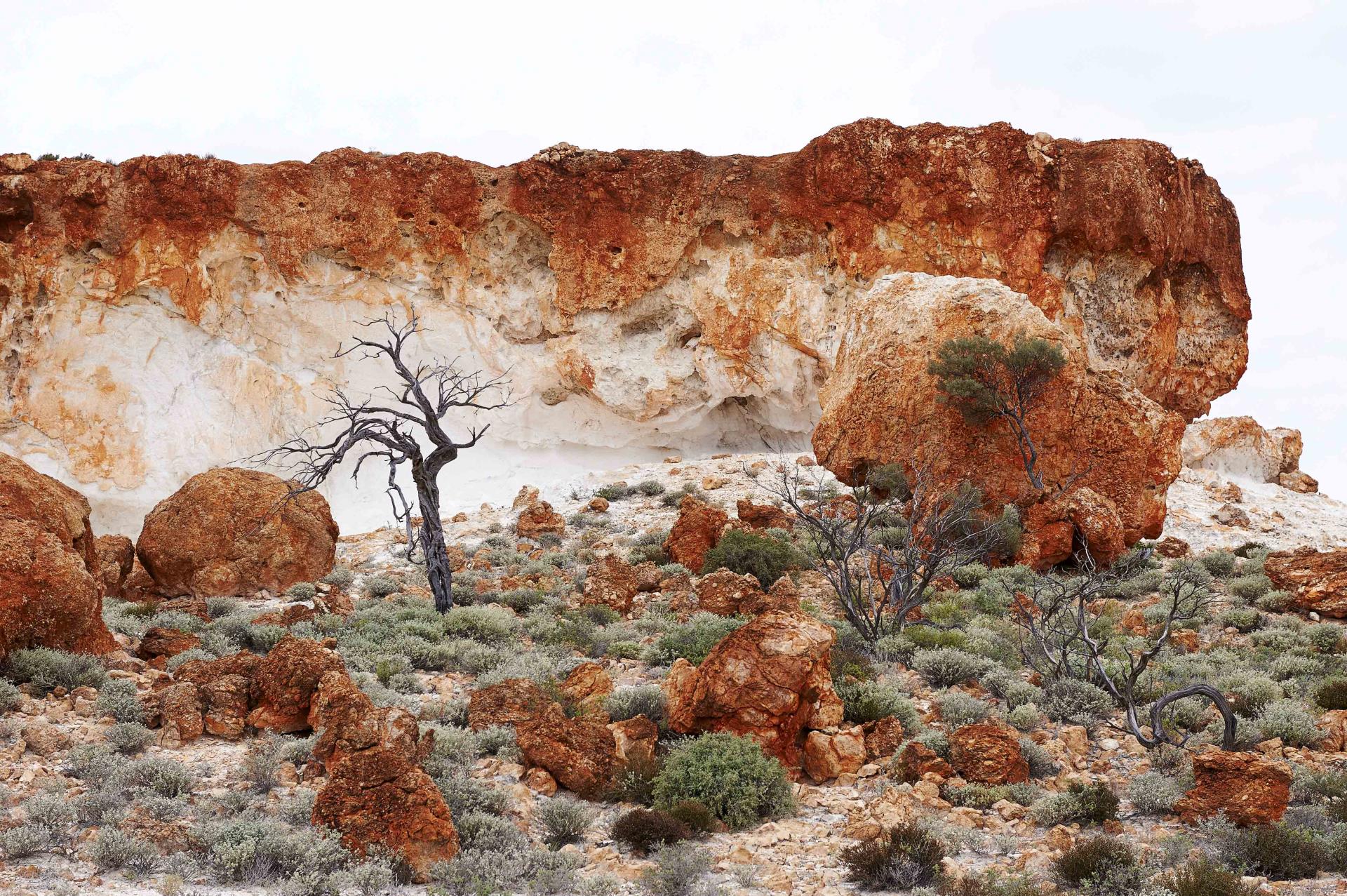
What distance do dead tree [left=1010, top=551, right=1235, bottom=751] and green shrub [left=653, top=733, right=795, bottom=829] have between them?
2604mm

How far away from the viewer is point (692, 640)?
33.0 feet

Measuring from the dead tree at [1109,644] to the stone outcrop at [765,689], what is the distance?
204 cm

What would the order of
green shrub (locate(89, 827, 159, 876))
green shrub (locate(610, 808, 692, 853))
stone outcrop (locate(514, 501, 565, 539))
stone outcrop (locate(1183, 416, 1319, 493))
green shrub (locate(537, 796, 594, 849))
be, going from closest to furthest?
green shrub (locate(89, 827, 159, 876)), green shrub (locate(610, 808, 692, 853)), green shrub (locate(537, 796, 594, 849)), stone outcrop (locate(514, 501, 565, 539)), stone outcrop (locate(1183, 416, 1319, 493))

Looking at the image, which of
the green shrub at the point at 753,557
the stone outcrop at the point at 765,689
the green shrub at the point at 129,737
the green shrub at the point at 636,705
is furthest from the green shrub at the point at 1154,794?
the green shrub at the point at 753,557

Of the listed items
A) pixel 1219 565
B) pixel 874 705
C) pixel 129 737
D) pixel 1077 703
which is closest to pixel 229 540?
pixel 129 737

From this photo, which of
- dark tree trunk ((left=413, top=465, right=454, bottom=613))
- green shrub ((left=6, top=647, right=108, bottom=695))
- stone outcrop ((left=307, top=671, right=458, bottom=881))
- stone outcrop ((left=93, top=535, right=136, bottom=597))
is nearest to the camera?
stone outcrop ((left=307, top=671, right=458, bottom=881))

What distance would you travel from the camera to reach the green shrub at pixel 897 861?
5742 mm

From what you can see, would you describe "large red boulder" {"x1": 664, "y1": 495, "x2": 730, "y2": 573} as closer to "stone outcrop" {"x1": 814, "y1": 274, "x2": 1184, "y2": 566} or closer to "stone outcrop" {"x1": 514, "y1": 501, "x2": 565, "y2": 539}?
"stone outcrop" {"x1": 514, "y1": 501, "x2": 565, "y2": 539}

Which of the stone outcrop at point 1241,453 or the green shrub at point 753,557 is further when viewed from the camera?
the stone outcrop at point 1241,453

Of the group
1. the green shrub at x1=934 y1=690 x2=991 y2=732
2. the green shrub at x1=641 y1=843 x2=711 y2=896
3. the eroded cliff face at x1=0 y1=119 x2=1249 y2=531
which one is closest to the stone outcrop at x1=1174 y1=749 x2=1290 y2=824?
the green shrub at x1=934 y1=690 x2=991 y2=732

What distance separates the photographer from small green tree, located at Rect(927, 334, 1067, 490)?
15656 mm

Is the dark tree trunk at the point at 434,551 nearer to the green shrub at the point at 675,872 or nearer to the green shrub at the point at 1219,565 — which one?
the green shrub at the point at 675,872

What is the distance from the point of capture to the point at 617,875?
19.2ft

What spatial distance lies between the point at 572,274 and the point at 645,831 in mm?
18119
